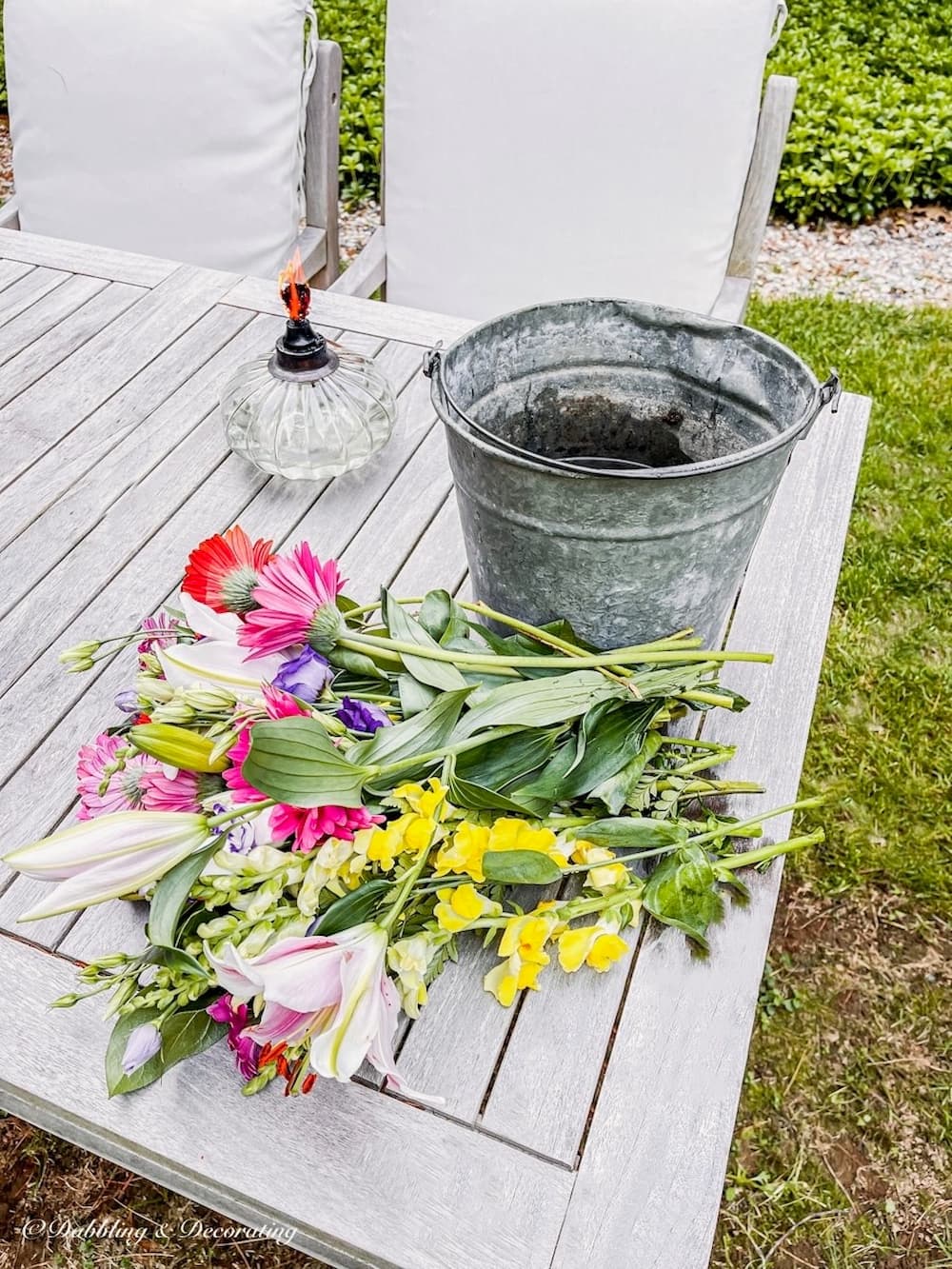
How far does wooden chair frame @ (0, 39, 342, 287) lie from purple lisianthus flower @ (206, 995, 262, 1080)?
5.57ft

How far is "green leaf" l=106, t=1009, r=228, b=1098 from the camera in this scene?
2.23 ft

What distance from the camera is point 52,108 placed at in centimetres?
203

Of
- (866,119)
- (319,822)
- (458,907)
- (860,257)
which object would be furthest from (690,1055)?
(866,119)

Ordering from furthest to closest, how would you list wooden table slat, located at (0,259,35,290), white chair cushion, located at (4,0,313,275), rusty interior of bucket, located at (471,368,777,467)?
1. white chair cushion, located at (4,0,313,275)
2. wooden table slat, located at (0,259,35,290)
3. rusty interior of bucket, located at (471,368,777,467)

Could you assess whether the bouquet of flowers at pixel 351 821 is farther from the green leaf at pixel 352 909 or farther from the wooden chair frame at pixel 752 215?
the wooden chair frame at pixel 752 215

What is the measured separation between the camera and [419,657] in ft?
2.57

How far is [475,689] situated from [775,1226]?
105 centimetres

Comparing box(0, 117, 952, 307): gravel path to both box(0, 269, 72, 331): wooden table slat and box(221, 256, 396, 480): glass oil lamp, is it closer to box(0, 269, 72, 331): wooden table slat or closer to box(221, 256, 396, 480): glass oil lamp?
box(0, 269, 72, 331): wooden table slat

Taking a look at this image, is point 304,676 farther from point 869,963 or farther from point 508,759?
point 869,963

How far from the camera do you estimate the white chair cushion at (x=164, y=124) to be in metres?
1.92

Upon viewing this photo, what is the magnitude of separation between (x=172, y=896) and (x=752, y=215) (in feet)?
5.47

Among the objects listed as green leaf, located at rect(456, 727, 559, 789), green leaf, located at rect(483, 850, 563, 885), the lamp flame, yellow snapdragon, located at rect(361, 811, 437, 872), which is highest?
the lamp flame

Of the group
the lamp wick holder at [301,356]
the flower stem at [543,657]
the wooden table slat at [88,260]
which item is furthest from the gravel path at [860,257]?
the flower stem at [543,657]

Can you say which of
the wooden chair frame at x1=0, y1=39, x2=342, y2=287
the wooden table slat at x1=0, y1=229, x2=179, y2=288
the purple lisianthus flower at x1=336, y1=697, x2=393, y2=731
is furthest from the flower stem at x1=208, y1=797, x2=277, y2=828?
the wooden chair frame at x1=0, y1=39, x2=342, y2=287
